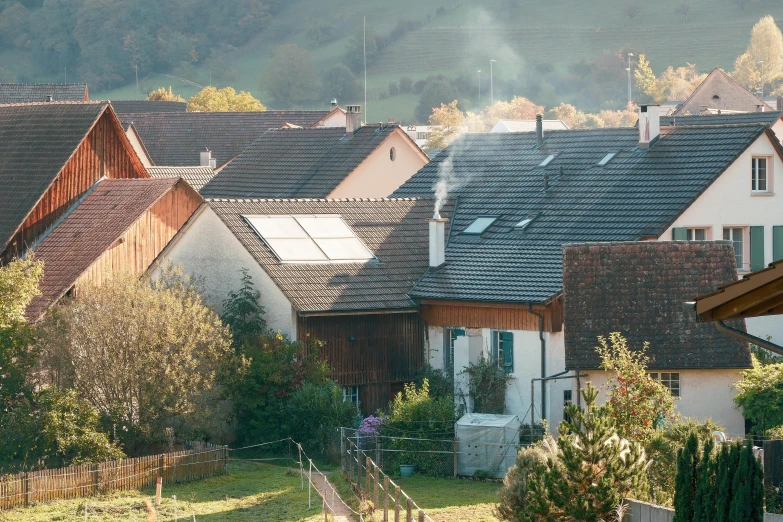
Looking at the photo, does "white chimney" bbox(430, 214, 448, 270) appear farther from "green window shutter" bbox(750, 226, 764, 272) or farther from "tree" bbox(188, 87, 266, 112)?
"tree" bbox(188, 87, 266, 112)

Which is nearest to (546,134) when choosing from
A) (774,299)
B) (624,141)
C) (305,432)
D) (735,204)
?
(624,141)

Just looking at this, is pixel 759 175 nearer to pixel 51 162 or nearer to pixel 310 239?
pixel 310 239

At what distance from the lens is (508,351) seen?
108 ft

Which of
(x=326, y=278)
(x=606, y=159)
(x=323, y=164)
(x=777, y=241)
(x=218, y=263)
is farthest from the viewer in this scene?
(x=323, y=164)

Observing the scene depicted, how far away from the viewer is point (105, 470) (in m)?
27.5

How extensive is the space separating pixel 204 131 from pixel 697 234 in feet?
152

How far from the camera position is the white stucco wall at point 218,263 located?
33.8m

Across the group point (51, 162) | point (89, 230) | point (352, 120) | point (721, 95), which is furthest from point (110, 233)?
point (721, 95)

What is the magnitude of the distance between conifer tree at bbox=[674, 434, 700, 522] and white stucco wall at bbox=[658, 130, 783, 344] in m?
19.8

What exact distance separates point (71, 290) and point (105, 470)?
9.50 meters

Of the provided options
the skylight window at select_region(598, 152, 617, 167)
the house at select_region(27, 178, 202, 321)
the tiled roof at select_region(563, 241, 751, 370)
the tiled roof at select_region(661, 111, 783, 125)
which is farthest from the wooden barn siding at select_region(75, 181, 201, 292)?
the tiled roof at select_region(661, 111, 783, 125)

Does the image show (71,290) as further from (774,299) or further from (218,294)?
(774,299)

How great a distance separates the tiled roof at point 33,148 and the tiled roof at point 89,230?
4.02ft

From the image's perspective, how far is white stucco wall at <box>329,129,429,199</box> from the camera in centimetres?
5353
